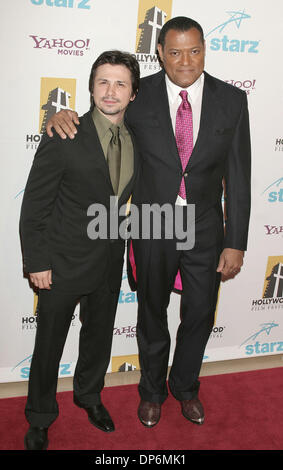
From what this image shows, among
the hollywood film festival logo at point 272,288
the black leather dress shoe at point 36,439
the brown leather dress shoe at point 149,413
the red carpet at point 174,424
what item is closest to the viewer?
the black leather dress shoe at point 36,439

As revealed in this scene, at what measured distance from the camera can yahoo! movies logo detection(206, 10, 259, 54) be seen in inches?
105

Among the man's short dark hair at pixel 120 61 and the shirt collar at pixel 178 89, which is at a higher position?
the man's short dark hair at pixel 120 61

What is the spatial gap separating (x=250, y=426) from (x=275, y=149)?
1.63m

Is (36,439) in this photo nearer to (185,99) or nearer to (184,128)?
(184,128)

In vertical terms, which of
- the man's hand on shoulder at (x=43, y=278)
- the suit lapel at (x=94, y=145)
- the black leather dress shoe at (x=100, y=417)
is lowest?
the black leather dress shoe at (x=100, y=417)

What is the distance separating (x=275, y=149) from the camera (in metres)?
2.97

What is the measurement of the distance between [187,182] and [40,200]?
0.69 metres

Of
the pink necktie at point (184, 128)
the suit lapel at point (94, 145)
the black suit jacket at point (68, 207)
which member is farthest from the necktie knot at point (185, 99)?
the suit lapel at point (94, 145)

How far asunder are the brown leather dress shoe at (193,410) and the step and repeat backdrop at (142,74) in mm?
573

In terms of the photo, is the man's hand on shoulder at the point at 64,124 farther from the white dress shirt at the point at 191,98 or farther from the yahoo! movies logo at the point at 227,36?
the yahoo! movies logo at the point at 227,36

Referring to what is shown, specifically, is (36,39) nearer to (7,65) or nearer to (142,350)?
(7,65)

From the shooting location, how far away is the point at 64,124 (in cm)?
208

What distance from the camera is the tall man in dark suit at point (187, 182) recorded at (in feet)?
7.31

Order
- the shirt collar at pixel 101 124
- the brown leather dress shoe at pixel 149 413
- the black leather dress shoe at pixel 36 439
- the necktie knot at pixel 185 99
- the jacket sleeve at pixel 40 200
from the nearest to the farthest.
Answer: the jacket sleeve at pixel 40 200 → the shirt collar at pixel 101 124 → the necktie knot at pixel 185 99 → the black leather dress shoe at pixel 36 439 → the brown leather dress shoe at pixel 149 413
